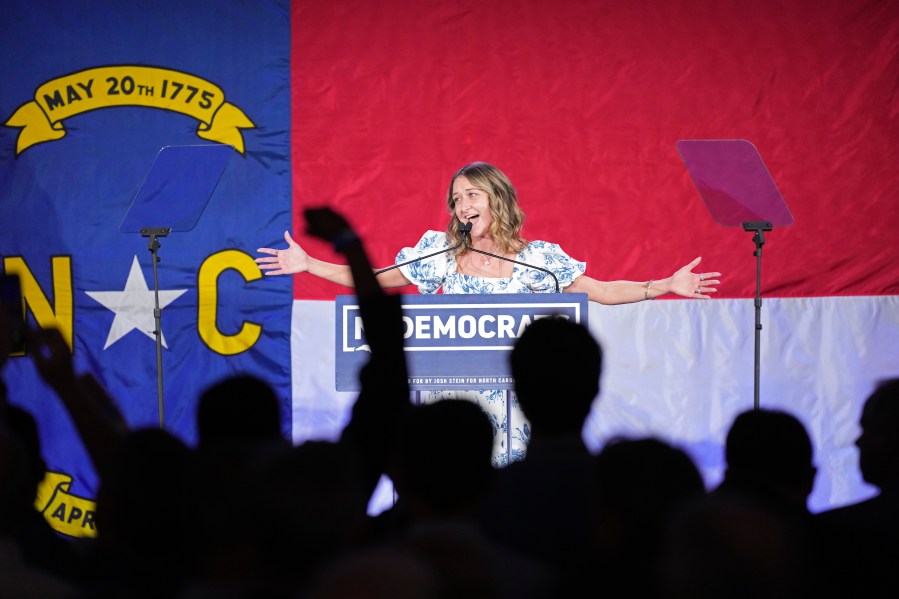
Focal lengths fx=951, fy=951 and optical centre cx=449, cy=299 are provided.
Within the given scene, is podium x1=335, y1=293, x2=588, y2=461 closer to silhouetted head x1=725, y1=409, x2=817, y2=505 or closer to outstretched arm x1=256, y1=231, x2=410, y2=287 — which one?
outstretched arm x1=256, y1=231, x2=410, y2=287

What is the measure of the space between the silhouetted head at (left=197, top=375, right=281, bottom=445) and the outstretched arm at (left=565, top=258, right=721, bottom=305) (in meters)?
2.30

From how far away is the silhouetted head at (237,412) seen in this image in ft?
4.73

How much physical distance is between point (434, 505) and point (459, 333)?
6.00ft

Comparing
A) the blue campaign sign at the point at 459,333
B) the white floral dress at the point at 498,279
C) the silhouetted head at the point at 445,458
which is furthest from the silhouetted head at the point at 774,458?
the white floral dress at the point at 498,279

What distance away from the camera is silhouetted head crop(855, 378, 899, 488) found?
1.49 metres

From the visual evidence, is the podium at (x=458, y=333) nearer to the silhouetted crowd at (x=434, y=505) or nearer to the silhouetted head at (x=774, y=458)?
the silhouetted crowd at (x=434, y=505)

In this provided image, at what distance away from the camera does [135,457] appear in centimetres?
114

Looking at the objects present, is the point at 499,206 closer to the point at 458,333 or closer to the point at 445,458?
the point at 458,333

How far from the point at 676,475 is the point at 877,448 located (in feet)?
1.97

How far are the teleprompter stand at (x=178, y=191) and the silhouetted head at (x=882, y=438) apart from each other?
266cm

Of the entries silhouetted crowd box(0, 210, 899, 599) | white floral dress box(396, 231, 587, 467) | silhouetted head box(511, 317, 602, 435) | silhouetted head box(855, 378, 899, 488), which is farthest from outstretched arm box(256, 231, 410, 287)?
silhouetted head box(855, 378, 899, 488)

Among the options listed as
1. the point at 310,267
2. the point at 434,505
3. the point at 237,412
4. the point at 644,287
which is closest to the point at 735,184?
the point at 644,287

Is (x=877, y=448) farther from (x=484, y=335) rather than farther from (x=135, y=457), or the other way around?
(x=484, y=335)

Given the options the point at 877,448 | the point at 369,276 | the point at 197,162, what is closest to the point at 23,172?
the point at 197,162
